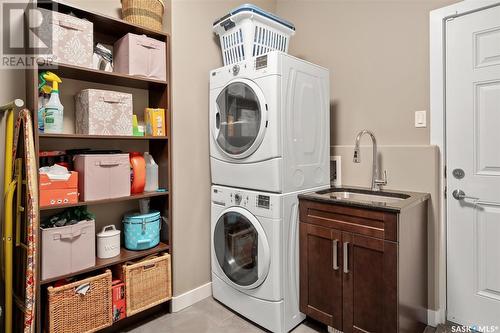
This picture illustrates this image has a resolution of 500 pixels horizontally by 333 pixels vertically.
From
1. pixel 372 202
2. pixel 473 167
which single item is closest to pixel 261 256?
pixel 372 202

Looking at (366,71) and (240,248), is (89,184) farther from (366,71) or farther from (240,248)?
(366,71)

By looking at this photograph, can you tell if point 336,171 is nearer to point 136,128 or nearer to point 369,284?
point 369,284

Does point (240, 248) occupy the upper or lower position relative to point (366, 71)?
lower

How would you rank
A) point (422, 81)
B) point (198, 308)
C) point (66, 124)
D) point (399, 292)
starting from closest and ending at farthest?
point (399, 292) → point (66, 124) → point (422, 81) → point (198, 308)

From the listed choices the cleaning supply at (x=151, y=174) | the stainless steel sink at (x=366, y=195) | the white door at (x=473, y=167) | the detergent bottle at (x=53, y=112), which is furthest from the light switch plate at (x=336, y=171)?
the detergent bottle at (x=53, y=112)

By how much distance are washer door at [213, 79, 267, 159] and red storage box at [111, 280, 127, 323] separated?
1.10 metres

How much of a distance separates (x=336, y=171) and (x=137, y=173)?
1.50m

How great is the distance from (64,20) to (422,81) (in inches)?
89.4

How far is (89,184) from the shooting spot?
5.58 ft

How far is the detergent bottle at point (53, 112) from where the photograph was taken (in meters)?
1.60

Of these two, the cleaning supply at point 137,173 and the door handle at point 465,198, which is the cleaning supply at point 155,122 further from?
the door handle at point 465,198

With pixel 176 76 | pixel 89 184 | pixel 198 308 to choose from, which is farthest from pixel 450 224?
pixel 89 184

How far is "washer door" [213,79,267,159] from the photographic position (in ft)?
6.07

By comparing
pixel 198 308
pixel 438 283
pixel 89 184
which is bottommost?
pixel 198 308
